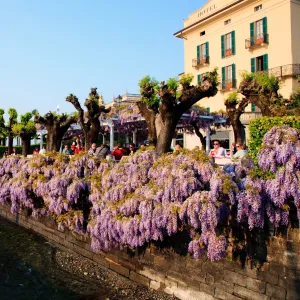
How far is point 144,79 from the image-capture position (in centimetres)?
1565

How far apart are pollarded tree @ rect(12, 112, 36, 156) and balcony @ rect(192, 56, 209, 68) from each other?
1708cm

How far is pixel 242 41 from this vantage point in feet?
107

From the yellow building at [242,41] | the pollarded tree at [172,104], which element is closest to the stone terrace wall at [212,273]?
the pollarded tree at [172,104]

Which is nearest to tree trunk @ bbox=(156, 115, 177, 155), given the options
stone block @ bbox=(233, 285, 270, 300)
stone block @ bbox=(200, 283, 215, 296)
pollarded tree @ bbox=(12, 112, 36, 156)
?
stone block @ bbox=(200, 283, 215, 296)

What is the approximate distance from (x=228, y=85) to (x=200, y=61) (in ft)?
16.1

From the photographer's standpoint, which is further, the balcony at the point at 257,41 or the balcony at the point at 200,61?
the balcony at the point at 200,61

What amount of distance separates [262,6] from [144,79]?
20.0m

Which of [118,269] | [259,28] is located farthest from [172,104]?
[259,28]

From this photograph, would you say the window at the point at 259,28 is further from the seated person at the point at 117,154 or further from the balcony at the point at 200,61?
the seated person at the point at 117,154

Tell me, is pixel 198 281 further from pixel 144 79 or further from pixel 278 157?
pixel 144 79

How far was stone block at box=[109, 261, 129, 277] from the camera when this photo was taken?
1027cm

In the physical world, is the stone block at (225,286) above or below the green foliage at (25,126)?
below

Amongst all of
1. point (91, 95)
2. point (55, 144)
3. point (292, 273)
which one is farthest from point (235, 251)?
point (55, 144)

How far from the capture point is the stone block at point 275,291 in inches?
269
